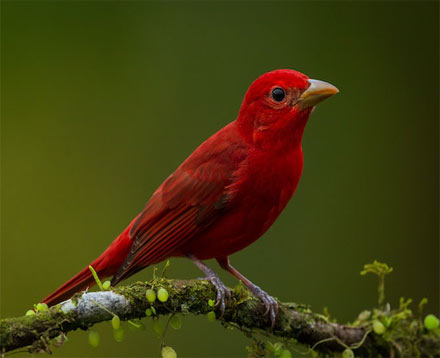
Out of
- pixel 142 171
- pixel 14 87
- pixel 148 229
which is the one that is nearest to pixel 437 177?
pixel 142 171

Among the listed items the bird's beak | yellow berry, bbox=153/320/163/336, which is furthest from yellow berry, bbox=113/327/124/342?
the bird's beak

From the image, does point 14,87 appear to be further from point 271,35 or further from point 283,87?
point 283,87

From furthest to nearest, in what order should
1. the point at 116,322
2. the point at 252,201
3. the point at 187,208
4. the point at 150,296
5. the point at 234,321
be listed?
the point at 187,208 < the point at 252,201 < the point at 234,321 < the point at 150,296 < the point at 116,322

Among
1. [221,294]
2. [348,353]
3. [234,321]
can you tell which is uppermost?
[221,294]

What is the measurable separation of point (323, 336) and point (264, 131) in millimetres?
1091

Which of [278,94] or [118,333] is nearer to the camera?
[118,333]

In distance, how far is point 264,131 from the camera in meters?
3.62

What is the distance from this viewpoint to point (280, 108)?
3.62 meters

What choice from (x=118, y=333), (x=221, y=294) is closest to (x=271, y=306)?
(x=221, y=294)

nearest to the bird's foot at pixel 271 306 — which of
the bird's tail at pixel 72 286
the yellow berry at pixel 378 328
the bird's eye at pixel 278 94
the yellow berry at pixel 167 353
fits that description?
the yellow berry at pixel 378 328

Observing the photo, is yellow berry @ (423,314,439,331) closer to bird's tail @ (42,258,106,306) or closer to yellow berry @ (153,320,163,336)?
yellow berry @ (153,320,163,336)

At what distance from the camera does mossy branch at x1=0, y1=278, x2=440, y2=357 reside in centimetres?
249

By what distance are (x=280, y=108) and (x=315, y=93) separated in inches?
8.3

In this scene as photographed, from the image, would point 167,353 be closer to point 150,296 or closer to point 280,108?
point 150,296
